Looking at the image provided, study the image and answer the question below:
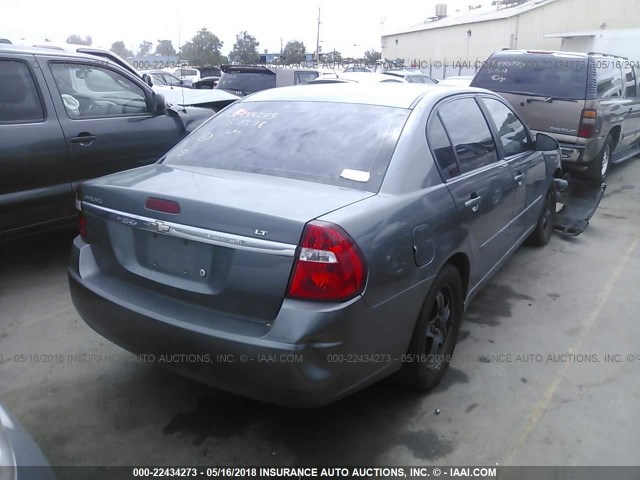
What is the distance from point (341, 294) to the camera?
2219 mm

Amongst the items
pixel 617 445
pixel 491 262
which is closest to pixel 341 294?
pixel 617 445

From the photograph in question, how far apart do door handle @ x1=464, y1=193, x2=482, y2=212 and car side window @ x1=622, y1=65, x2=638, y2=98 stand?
6708 millimetres

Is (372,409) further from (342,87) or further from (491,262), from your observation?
(342,87)

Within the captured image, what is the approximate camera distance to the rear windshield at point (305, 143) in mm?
2762

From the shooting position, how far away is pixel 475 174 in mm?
3375

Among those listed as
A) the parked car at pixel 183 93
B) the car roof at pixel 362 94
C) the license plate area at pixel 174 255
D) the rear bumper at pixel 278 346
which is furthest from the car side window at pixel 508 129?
the parked car at pixel 183 93

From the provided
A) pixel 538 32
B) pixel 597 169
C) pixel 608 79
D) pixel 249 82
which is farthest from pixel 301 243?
pixel 538 32

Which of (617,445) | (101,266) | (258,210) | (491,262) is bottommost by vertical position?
(617,445)

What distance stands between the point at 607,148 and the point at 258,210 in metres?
7.39

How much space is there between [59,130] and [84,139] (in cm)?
22

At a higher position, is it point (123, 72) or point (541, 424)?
point (123, 72)

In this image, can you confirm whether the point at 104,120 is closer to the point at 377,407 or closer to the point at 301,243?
the point at 301,243

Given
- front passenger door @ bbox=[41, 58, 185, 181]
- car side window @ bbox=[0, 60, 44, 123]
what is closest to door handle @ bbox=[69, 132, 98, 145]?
front passenger door @ bbox=[41, 58, 185, 181]

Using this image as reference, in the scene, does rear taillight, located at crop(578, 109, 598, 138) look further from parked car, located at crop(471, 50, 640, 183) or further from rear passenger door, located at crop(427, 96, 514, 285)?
rear passenger door, located at crop(427, 96, 514, 285)
